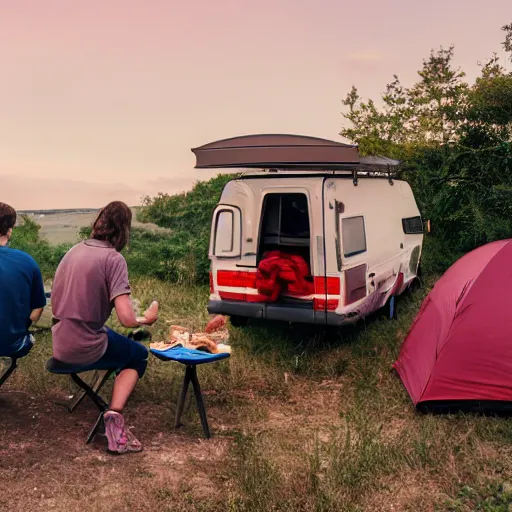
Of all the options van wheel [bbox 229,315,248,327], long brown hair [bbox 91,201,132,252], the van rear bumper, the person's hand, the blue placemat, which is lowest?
van wheel [bbox 229,315,248,327]

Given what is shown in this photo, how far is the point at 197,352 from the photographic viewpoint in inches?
208

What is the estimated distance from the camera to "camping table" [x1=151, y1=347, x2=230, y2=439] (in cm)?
505

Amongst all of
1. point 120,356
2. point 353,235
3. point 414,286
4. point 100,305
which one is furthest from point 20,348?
point 414,286

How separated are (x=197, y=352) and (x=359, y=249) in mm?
3340

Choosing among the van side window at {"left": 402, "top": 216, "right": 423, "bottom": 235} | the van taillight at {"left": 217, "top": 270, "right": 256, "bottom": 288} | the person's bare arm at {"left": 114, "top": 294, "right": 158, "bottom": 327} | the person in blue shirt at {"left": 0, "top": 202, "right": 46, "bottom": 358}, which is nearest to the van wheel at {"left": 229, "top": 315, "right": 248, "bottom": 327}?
the van taillight at {"left": 217, "top": 270, "right": 256, "bottom": 288}

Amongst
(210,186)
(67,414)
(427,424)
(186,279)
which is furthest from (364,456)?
(210,186)

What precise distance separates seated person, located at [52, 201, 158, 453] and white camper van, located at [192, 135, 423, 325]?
2.60 m

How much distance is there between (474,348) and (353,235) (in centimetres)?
256

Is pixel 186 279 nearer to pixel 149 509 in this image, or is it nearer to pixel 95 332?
pixel 95 332

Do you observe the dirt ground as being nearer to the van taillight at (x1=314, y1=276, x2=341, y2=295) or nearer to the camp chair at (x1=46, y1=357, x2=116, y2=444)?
the camp chair at (x1=46, y1=357, x2=116, y2=444)

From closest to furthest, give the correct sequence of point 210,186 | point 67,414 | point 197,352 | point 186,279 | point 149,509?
1. point 149,509
2. point 197,352
3. point 67,414
4. point 186,279
5. point 210,186

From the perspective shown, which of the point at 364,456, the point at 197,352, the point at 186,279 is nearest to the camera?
the point at 364,456

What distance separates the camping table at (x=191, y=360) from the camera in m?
5.05

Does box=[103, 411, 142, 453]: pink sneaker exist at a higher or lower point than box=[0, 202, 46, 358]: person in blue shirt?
lower
